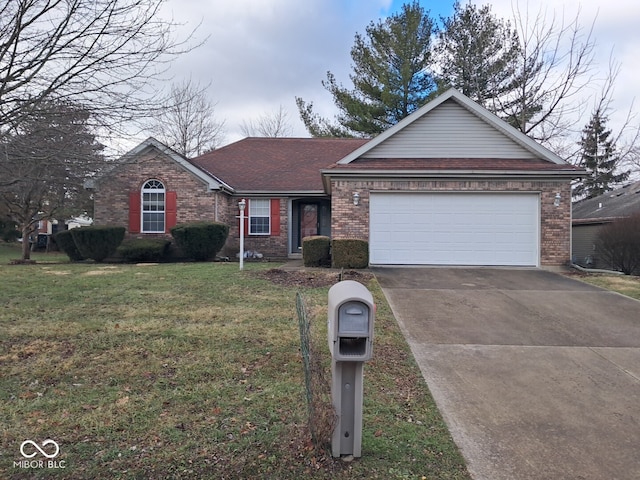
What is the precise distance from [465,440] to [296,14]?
Result: 11805mm

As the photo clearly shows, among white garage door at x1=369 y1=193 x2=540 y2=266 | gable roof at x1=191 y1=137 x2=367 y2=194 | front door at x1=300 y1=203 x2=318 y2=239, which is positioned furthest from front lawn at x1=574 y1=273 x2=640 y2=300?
Result: front door at x1=300 y1=203 x2=318 y2=239

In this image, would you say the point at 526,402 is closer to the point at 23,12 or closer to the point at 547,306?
the point at 547,306

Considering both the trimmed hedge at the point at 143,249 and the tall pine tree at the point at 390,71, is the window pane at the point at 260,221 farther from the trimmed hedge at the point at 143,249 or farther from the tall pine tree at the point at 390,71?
the tall pine tree at the point at 390,71

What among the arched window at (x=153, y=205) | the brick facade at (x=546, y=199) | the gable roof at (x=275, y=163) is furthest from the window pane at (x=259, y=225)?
the brick facade at (x=546, y=199)

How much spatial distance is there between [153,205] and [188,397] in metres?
13.2

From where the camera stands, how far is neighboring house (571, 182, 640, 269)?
58.5 ft

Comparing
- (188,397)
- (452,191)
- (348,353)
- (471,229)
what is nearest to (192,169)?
(452,191)

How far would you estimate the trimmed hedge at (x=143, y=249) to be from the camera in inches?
572

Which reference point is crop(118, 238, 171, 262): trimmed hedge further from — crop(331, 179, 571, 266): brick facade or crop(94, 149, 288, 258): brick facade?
crop(331, 179, 571, 266): brick facade

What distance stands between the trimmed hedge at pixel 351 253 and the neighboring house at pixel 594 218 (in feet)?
32.9

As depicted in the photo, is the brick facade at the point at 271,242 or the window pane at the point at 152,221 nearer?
the window pane at the point at 152,221

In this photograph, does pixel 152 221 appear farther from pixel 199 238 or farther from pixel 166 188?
pixel 199 238

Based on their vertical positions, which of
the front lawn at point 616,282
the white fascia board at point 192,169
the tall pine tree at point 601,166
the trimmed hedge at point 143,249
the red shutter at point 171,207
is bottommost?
the front lawn at point 616,282

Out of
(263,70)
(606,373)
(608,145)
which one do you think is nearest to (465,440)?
(606,373)
